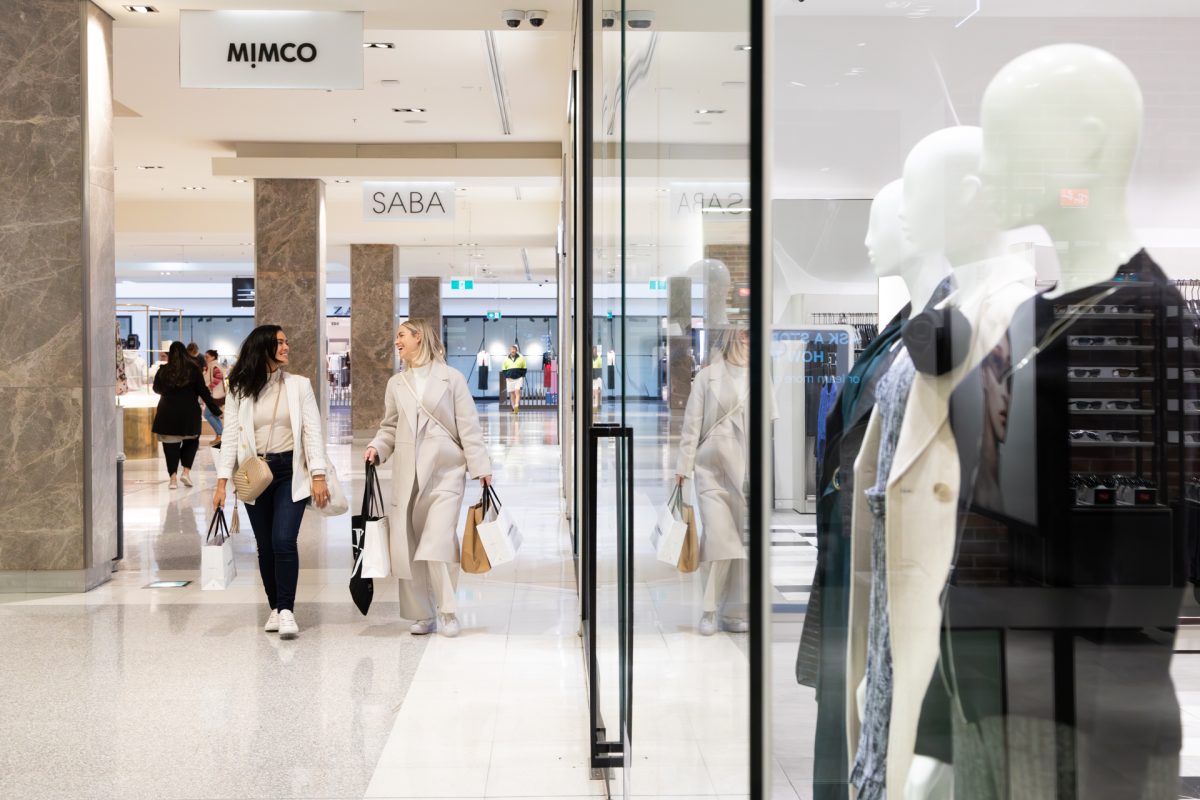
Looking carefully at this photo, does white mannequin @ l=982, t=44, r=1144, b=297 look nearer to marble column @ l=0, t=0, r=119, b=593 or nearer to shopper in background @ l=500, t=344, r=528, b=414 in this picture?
marble column @ l=0, t=0, r=119, b=593

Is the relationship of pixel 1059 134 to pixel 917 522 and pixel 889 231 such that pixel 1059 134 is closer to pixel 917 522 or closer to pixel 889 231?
pixel 889 231

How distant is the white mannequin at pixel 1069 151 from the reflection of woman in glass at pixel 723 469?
0.48 m

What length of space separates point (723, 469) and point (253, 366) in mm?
4769

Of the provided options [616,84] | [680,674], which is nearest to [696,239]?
[680,674]

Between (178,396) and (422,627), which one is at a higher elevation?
(178,396)

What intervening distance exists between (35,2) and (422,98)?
5385mm

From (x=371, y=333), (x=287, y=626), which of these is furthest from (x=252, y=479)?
(x=371, y=333)

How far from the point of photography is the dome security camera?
6.55ft

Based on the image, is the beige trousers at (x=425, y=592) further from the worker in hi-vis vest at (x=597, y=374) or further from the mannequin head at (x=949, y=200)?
the mannequin head at (x=949, y=200)

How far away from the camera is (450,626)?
562cm

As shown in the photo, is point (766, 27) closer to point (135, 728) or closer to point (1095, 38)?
point (1095, 38)

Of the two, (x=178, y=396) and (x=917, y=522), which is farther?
(x=178, y=396)

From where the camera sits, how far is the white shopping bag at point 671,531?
5.11 ft

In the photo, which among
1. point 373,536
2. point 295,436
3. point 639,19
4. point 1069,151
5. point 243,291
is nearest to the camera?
point 1069,151
